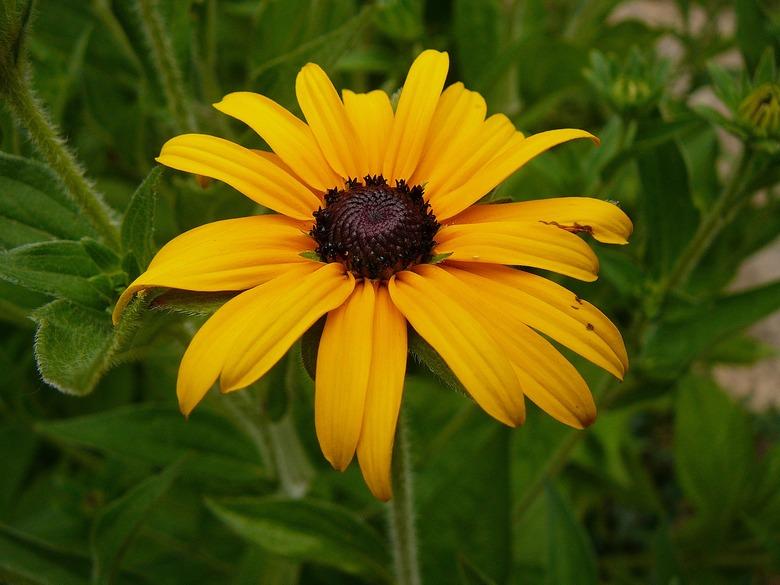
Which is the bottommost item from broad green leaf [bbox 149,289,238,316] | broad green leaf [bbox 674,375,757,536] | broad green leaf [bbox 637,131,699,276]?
broad green leaf [bbox 149,289,238,316]

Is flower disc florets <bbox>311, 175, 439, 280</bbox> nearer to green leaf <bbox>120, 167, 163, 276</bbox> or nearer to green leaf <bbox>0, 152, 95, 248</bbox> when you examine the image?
green leaf <bbox>120, 167, 163, 276</bbox>

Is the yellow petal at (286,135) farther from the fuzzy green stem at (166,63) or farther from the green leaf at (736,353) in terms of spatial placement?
the green leaf at (736,353)

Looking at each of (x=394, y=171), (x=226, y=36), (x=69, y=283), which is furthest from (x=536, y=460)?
(x=226, y=36)

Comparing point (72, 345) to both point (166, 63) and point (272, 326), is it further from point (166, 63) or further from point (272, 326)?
point (166, 63)

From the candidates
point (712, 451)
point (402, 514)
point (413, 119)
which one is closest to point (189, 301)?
point (413, 119)

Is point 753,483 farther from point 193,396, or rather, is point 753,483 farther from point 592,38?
point 193,396

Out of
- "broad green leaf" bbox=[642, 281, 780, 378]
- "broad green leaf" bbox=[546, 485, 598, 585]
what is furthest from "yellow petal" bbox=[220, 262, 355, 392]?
"broad green leaf" bbox=[642, 281, 780, 378]
